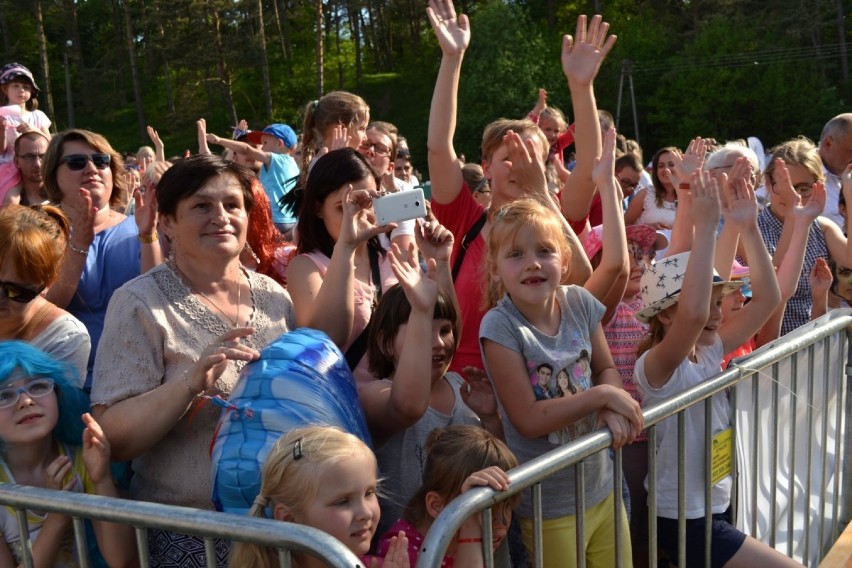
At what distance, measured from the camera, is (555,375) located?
9.07ft

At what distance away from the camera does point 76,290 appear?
327cm

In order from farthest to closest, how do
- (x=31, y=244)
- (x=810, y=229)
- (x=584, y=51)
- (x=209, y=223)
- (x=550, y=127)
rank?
1. (x=550, y=127)
2. (x=810, y=229)
3. (x=584, y=51)
4. (x=31, y=244)
5. (x=209, y=223)

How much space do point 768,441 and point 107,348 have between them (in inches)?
94.1

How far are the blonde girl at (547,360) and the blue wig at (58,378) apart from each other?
1.22m

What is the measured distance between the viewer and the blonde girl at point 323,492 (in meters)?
2.02

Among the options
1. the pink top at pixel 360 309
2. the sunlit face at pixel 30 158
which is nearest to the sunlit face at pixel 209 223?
the pink top at pixel 360 309

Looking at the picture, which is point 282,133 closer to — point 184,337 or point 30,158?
point 30,158

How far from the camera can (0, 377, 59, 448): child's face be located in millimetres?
2414

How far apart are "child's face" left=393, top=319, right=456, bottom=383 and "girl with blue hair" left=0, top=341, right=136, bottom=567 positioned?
91 cm

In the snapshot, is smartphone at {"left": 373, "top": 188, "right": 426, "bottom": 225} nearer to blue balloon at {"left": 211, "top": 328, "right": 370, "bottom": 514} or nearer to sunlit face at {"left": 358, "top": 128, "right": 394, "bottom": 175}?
blue balloon at {"left": 211, "top": 328, "right": 370, "bottom": 514}

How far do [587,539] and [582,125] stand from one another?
5.78ft


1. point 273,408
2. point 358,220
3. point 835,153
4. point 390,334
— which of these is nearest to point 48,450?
point 273,408

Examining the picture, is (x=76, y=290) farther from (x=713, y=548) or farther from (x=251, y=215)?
(x=713, y=548)

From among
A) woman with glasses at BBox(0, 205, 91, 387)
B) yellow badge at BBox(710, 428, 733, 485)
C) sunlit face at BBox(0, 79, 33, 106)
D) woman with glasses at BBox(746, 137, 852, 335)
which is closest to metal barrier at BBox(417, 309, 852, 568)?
yellow badge at BBox(710, 428, 733, 485)
